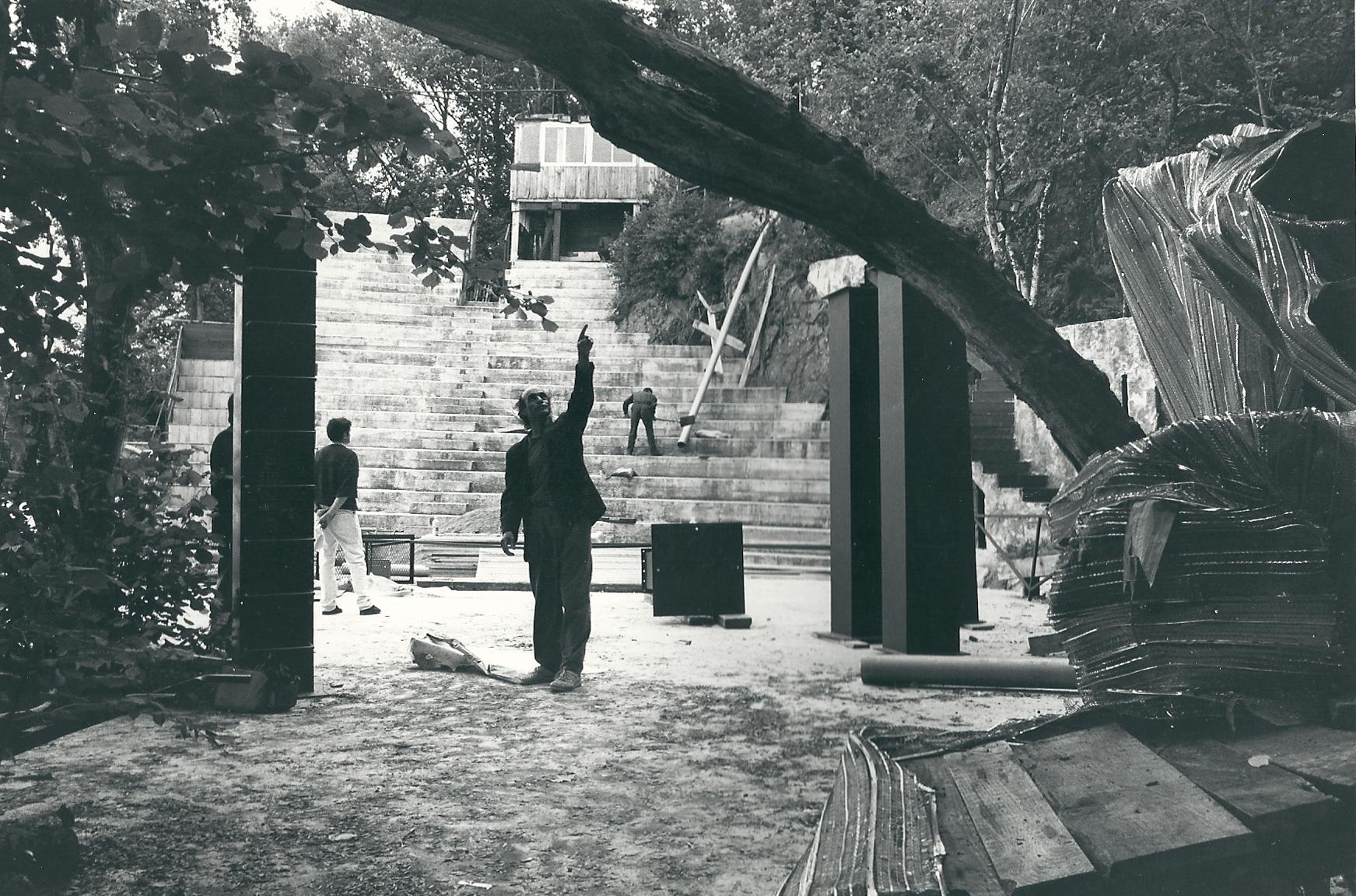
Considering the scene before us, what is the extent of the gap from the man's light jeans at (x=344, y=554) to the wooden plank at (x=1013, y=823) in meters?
6.95

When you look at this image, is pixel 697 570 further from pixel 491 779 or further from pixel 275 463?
pixel 491 779

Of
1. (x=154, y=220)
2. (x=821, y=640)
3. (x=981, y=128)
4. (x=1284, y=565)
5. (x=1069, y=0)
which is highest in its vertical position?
(x=1069, y=0)

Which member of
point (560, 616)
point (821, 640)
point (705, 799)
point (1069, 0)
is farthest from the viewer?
point (1069, 0)

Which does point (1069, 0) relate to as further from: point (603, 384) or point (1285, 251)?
point (1285, 251)

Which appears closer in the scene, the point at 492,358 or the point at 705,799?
the point at 705,799

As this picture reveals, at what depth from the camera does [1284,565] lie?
3.04 meters

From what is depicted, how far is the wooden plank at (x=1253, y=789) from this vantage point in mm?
2375

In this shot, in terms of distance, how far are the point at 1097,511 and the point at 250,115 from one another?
8.13ft

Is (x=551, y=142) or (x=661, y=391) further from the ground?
(x=551, y=142)

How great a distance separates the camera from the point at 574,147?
103 feet

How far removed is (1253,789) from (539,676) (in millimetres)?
4875

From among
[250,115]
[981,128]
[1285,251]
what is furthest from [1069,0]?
[250,115]

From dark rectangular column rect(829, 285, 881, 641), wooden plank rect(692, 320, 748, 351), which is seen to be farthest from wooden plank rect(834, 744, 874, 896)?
wooden plank rect(692, 320, 748, 351)

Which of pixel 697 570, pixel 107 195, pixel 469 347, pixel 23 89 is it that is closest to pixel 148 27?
pixel 23 89
